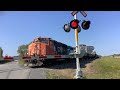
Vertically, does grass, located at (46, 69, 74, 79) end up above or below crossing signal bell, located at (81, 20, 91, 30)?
below

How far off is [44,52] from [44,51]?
9 cm

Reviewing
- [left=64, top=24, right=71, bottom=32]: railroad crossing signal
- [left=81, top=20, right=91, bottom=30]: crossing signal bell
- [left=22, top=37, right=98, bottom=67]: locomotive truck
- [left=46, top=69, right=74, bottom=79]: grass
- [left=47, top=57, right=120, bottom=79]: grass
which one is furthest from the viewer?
[left=22, top=37, right=98, bottom=67]: locomotive truck

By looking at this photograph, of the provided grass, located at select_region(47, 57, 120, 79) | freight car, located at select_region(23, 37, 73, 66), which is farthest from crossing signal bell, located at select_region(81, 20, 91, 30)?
freight car, located at select_region(23, 37, 73, 66)

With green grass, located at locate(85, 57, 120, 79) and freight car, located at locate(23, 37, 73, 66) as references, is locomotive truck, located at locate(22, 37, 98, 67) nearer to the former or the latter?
freight car, located at locate(23, 37, 73, 66)

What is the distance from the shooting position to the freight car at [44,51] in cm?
1268

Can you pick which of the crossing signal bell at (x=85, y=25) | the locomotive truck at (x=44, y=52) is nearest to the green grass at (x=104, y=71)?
the locomotive truck at (x=44, y=52)

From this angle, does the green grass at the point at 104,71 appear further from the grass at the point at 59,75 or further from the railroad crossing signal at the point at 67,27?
the railroad crossing signal at the point at 67,27

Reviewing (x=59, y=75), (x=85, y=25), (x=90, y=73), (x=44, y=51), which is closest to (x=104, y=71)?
(x=90, y=73)

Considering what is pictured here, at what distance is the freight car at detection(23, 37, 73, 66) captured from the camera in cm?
1268

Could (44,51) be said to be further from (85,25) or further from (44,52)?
(85,25)

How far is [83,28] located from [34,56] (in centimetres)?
898

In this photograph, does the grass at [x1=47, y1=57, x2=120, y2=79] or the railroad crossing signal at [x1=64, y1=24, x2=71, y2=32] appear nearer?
the railroad crossing signal at [x1=64, y1=24, x2=71, y2=32]

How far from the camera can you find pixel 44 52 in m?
14.3
